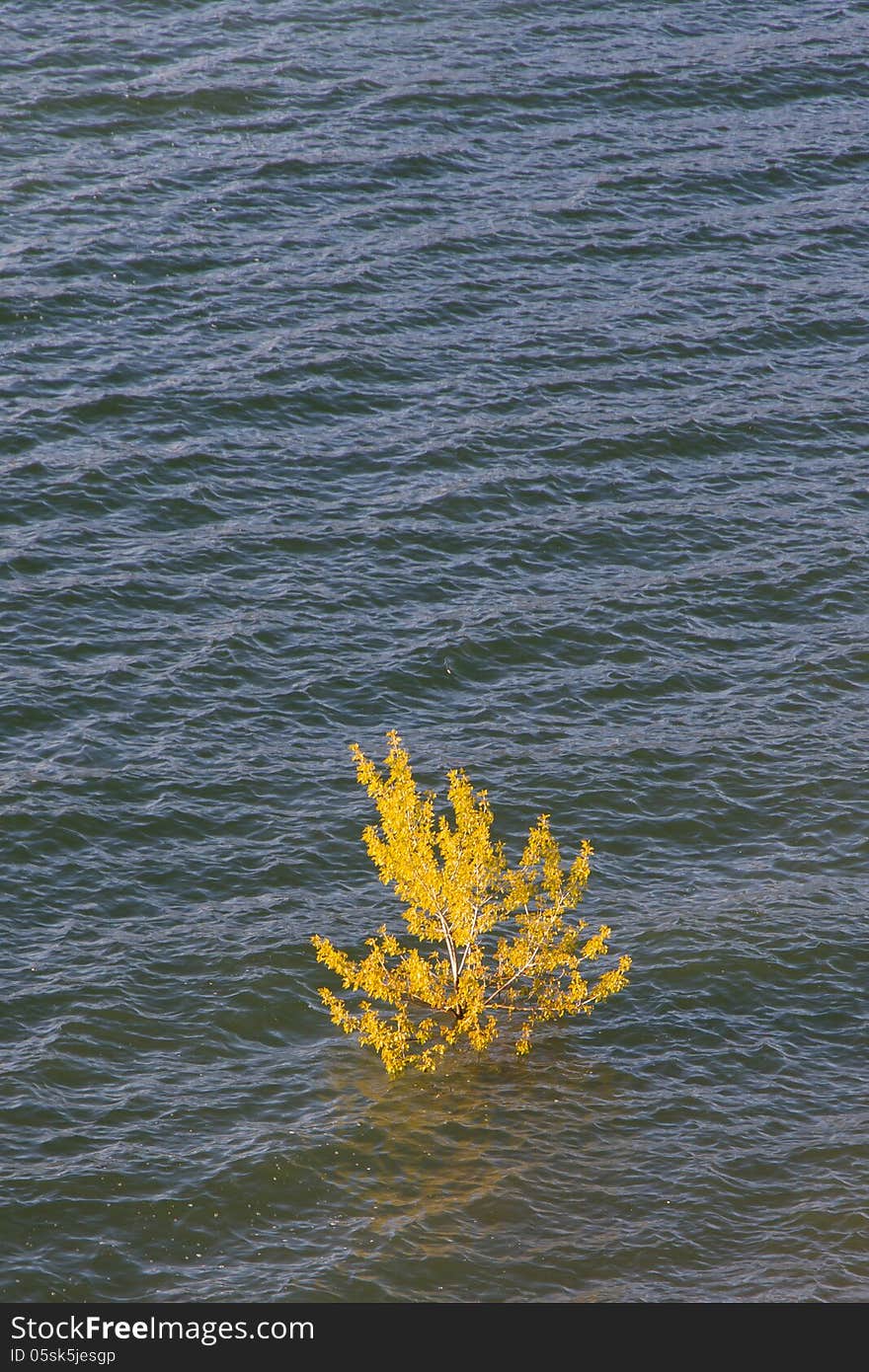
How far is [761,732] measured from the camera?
1571 inches

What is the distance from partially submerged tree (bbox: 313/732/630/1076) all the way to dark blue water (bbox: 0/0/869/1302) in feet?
2.88

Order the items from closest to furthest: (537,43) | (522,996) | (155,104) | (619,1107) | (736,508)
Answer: (619,1107)
(522,996)
(736,508)
(155,104)
(537,43)

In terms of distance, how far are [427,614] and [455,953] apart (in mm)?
12232

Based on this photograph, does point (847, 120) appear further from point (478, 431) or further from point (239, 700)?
point (239, 700)

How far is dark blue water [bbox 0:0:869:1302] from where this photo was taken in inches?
1122

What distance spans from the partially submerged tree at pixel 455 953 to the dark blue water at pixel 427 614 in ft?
2.88

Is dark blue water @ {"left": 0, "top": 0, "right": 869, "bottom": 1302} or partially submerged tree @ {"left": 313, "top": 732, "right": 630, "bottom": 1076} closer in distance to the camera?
dark blue water @ {"left": 0, "top": 0, "right": 869, "bottom": 1302}

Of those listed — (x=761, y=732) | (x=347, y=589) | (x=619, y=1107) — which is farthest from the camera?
(x=347, y=589)

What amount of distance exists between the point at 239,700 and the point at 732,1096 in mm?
15392

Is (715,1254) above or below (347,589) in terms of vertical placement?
below

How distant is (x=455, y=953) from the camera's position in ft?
109

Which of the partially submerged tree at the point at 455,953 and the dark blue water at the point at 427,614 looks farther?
the partially submerged tree at the point at 455,953

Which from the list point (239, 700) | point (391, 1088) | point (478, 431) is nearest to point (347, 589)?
point (239, 700)

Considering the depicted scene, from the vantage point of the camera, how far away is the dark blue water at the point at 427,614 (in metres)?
28.5
